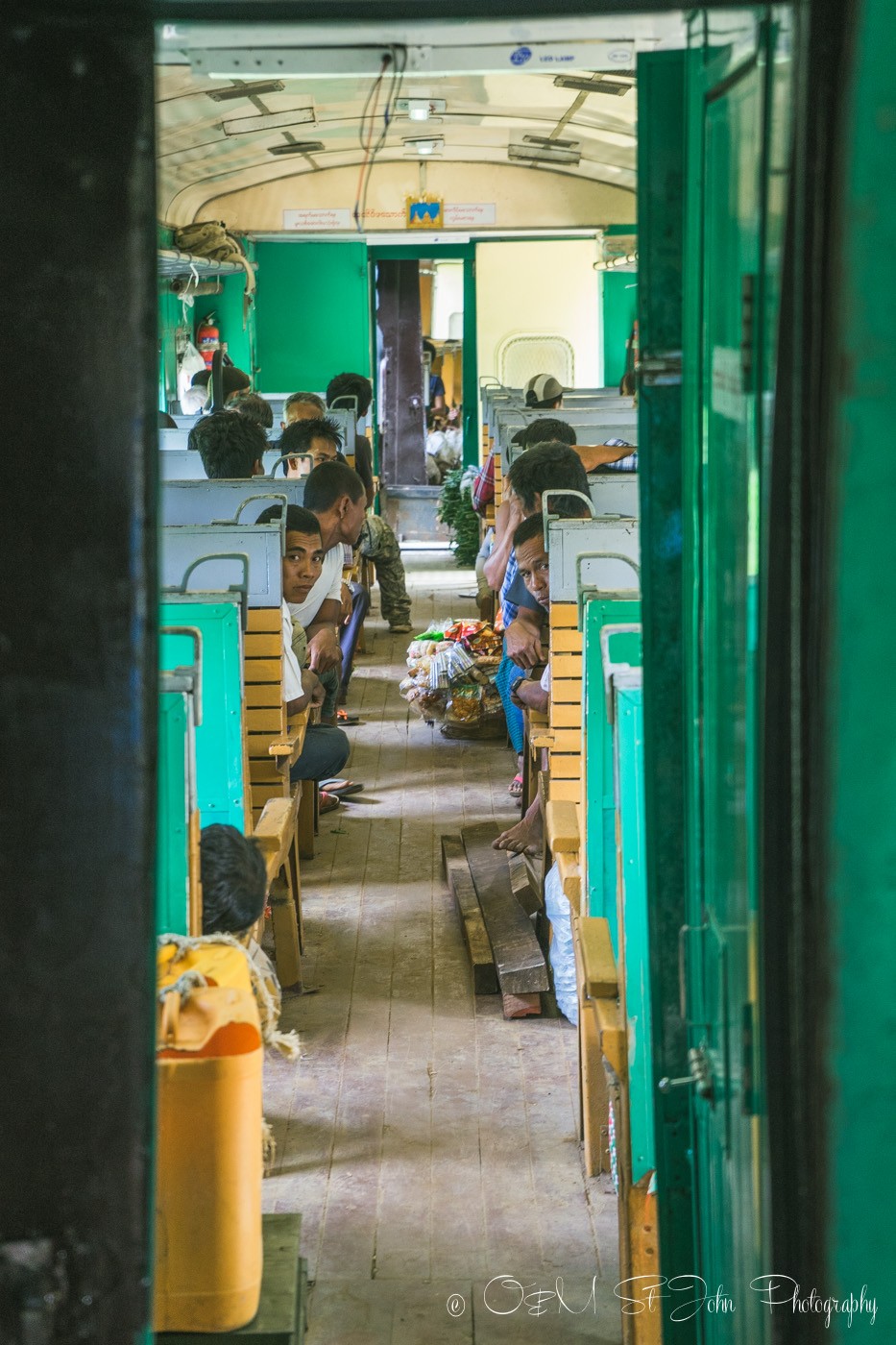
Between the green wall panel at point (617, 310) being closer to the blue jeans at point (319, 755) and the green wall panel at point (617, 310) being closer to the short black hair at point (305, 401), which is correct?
the short black hair at point (305, 401)

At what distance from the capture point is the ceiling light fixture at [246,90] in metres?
8.33

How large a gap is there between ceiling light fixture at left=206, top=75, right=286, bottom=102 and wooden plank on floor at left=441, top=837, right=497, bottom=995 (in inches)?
202

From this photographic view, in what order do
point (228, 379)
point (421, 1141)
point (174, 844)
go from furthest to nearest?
point (228, 379) < point (421, 1141) < point (174, 844)

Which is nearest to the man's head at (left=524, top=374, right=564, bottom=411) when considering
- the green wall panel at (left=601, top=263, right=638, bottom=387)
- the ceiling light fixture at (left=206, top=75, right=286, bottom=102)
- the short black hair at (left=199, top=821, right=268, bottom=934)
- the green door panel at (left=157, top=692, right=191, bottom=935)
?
the ceiling light fixture at (left=206, top=75, right=286, bottom=102)

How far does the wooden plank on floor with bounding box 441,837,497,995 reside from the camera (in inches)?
174

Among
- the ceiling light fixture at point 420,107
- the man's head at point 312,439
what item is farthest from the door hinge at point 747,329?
the ceiling light fixture at point 420,107

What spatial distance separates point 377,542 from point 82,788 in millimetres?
7607

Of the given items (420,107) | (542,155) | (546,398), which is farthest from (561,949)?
(542,155)

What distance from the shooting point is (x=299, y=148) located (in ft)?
37.7

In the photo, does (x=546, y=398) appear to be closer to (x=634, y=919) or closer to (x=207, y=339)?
(x=207, y=339)

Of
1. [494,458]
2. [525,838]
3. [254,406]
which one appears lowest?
[525,838]

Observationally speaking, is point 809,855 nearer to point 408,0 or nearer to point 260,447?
point 408,0

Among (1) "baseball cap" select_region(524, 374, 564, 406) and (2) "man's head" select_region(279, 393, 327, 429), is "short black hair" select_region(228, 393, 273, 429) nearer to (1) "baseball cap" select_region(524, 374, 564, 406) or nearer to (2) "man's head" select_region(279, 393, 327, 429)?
(2) "man's head" select_region(279, 393, 327, 429)

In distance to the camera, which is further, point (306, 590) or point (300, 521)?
point (306, 590)
